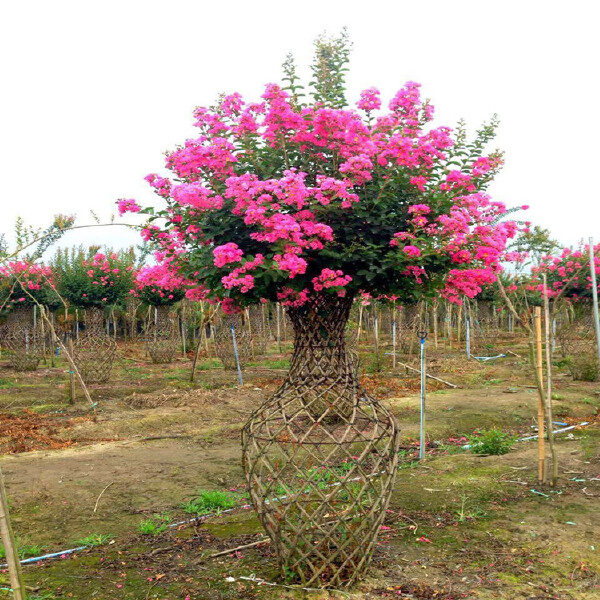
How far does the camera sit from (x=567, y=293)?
14.0 metres

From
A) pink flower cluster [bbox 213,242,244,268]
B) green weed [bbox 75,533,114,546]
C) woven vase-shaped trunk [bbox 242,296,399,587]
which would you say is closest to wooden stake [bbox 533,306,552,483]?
woven vase-shaped trunk [bbox 242,296,399,587]

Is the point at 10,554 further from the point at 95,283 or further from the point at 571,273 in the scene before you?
the point at 571,273

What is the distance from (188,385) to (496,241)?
380 inches

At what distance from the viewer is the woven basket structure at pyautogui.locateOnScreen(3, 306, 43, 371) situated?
16391 mm

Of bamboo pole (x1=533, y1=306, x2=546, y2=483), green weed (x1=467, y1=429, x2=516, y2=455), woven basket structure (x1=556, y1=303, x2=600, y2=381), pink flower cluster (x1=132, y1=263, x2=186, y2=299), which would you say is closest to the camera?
pink flower cluster (x1=132, y1=263, x2=186, y2=299)

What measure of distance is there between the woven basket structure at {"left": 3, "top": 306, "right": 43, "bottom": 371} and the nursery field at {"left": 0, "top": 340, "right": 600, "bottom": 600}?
268 inches

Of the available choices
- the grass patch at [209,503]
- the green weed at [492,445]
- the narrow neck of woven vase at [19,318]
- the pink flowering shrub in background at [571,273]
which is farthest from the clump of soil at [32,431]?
the pink flowering shrub in background at [571,273]

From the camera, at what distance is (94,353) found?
13.4m

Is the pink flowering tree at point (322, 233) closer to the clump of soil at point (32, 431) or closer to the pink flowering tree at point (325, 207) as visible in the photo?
the pink flowering tree at point (325, 207)

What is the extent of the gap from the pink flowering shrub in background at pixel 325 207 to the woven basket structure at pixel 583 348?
9.96m

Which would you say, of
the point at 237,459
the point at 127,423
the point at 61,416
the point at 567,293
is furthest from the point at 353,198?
the point at 567,293

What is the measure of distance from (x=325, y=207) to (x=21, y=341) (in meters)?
15.1

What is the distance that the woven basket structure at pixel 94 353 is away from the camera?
43.9 ft

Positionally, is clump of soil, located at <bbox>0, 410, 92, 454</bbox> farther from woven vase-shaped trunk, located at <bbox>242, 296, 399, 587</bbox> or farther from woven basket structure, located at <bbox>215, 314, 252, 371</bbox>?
woven basket structure, located at <bbox>215, 314, 252, 371</bbox>
